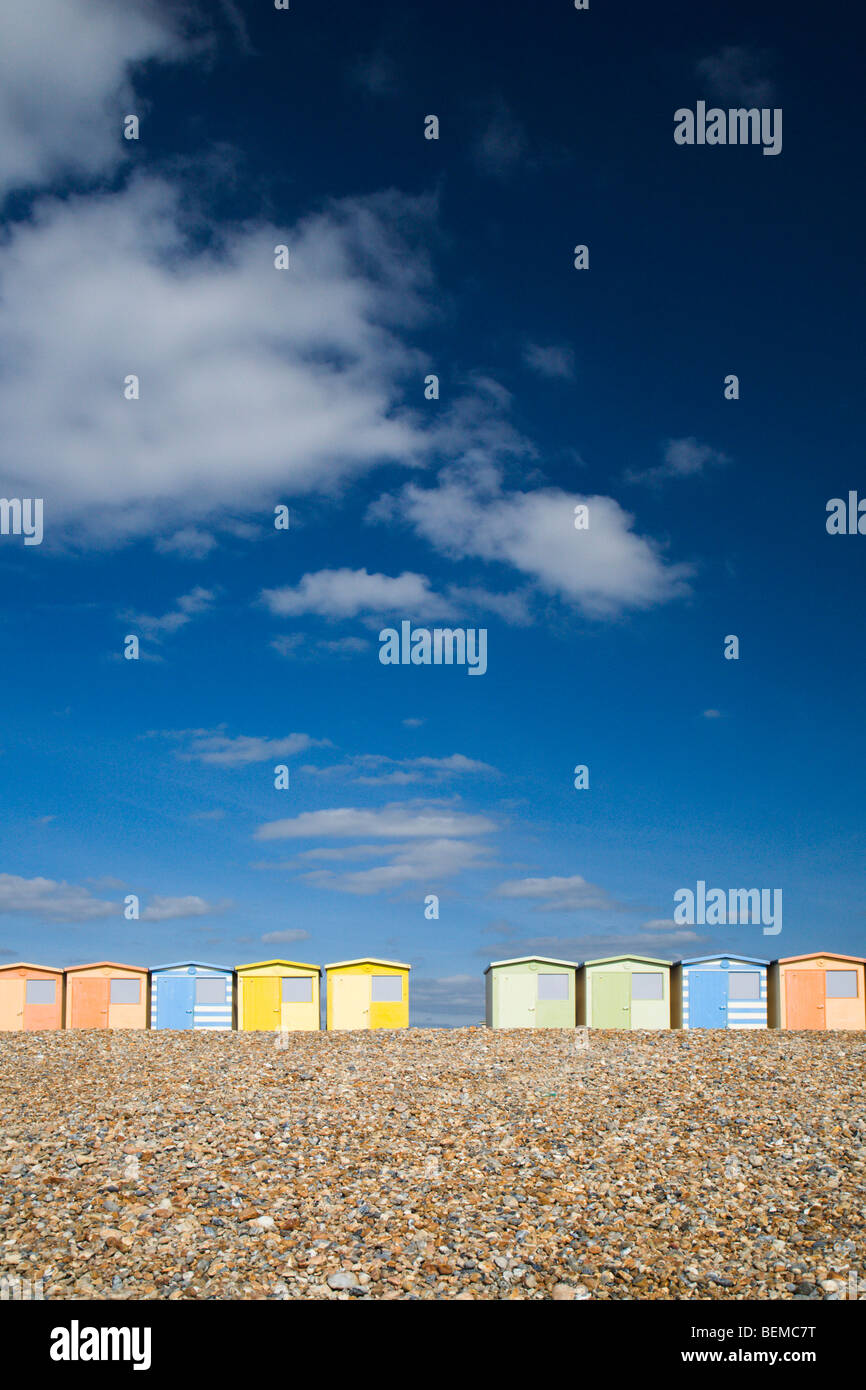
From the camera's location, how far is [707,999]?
112 feet

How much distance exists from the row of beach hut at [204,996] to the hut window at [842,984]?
1571cm

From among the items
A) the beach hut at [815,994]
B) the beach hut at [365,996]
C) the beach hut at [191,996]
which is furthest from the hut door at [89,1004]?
the beach hut at [815,994]

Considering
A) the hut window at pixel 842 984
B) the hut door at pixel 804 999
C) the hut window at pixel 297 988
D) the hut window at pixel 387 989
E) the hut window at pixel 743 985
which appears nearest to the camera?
the hut window at pixel 387 989

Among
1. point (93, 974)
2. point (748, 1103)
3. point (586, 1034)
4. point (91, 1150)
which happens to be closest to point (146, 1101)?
point (91, 1150)

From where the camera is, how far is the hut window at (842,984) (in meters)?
34.8

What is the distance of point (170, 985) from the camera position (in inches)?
1384

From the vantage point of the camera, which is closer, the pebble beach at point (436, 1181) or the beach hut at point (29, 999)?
the pebble beach at point (436, 1181)

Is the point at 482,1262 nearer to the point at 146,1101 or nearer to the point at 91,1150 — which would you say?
the point at 91,1150

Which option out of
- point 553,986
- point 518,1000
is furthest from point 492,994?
point 553,986

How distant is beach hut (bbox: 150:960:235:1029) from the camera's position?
34.8 m

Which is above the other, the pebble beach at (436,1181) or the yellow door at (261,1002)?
the pebble beach at (436,1181)

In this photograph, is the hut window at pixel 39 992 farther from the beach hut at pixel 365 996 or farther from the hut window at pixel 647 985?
the hut window at pixel 647 985

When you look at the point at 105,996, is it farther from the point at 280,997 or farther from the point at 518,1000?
the point at 518,1000

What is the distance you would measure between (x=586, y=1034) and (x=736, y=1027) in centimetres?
863
